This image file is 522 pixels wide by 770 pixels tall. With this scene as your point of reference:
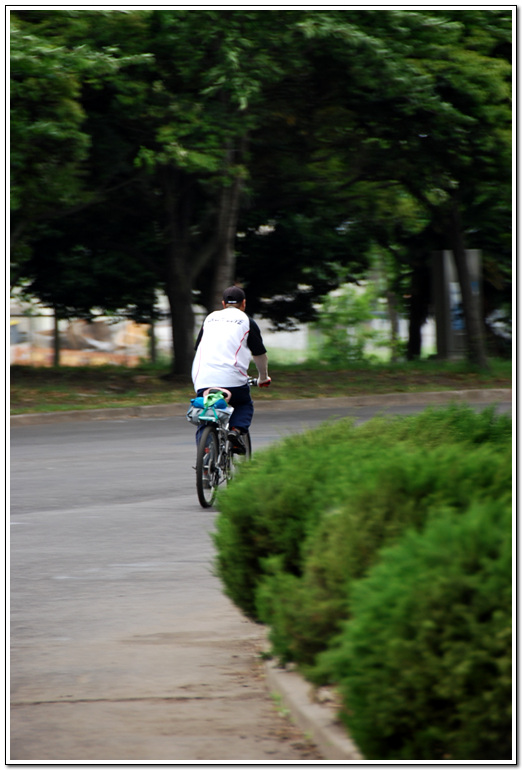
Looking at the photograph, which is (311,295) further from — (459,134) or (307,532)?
(307,532)

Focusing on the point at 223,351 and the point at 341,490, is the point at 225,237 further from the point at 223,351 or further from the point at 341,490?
the point at 341,490

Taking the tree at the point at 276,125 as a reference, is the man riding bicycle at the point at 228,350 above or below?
below

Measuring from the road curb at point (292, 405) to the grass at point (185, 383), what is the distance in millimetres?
328

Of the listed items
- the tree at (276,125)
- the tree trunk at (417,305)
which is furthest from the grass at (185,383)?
the tree trunk at (417,305)

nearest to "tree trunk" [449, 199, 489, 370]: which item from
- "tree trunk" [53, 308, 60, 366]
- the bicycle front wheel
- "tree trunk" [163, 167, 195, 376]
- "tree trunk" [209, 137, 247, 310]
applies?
"tree trunk" [209, 137, 247, 310]

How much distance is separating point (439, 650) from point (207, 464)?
7.14 meters

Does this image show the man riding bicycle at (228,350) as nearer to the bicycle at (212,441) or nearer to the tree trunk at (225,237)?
the bicycle at (212,441)

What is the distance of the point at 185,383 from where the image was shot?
80.5ft

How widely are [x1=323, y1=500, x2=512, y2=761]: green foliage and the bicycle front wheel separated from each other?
671cm

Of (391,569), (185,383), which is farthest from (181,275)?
(391,569)

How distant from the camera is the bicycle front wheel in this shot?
1014 centimetres

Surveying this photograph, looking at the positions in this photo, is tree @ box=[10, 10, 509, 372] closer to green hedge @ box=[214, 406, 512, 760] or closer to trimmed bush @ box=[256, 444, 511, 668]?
green hedge @ box=[214, 406, 512, 760]

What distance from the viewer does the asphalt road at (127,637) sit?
4.66 m
